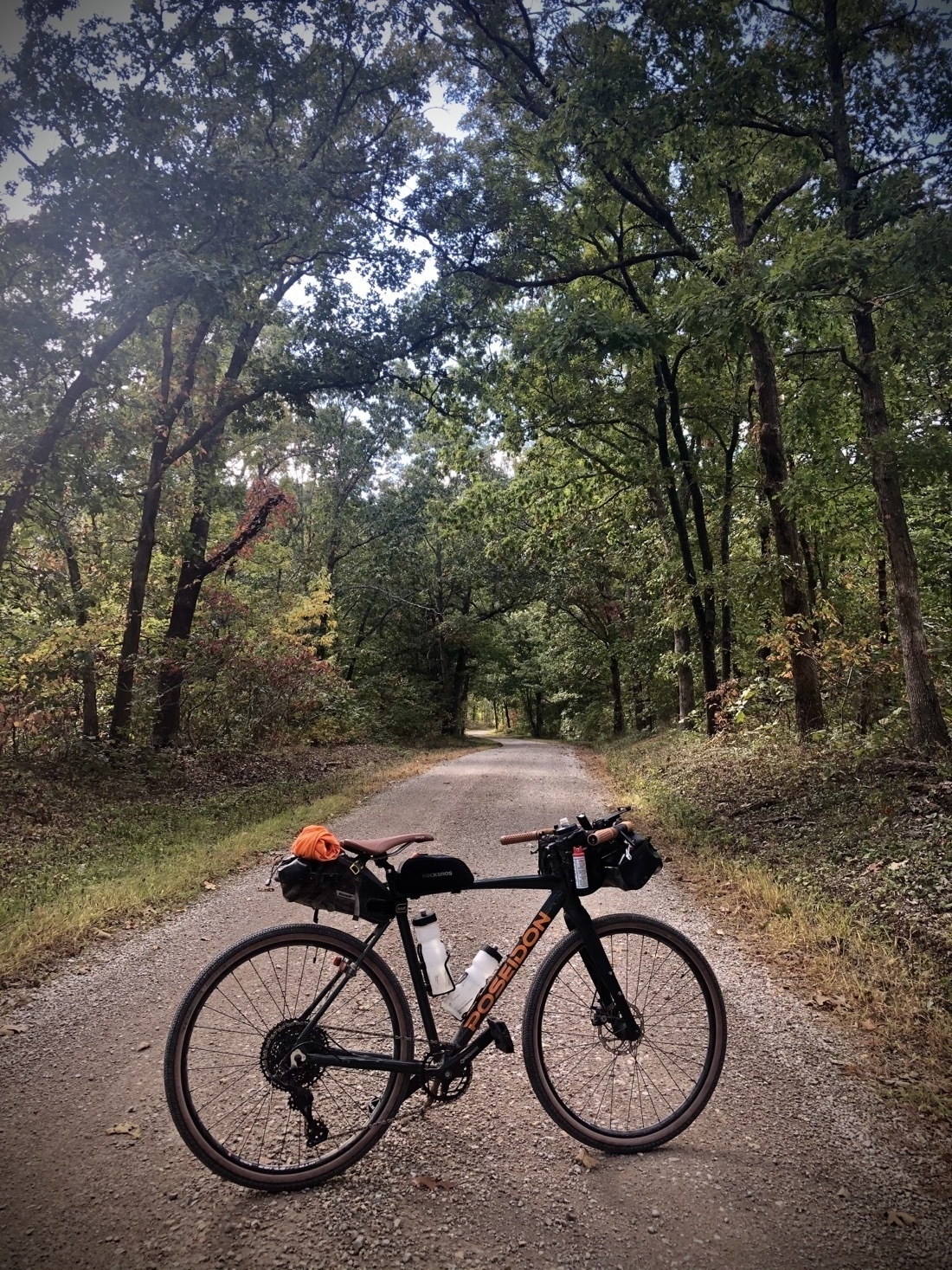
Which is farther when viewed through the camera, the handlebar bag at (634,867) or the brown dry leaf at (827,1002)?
the brown dry leaf at (827,1002)

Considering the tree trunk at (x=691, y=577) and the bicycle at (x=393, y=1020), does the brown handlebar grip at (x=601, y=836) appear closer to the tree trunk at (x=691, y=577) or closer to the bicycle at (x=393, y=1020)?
the bicycle at (x=393, y=1020)

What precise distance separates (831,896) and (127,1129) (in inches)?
184

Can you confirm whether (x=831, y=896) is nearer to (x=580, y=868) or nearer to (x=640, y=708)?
(x=580, y=868)

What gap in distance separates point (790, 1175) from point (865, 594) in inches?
569

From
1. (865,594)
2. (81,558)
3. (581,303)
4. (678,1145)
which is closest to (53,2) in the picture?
(581,303)

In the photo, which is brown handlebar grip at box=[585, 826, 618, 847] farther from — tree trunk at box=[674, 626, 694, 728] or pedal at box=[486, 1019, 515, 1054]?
tree trunk at box=[674, 626, 694, 728]

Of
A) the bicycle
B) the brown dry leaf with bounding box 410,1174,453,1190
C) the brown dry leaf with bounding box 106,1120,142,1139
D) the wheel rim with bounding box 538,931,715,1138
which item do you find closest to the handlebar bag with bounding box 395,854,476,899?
the bicycle

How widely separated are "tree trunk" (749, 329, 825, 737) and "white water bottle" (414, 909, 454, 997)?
8780 millimetres

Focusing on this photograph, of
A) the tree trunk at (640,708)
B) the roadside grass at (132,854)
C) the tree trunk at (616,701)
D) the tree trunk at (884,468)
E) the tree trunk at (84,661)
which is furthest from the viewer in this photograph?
the tree trunk at (616,701)

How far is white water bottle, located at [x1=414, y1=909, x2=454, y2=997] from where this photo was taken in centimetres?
237

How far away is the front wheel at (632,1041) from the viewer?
8.03ft

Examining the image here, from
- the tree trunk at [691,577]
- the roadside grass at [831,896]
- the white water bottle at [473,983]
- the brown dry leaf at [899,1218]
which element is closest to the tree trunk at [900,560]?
the roadside grass at [831,896]

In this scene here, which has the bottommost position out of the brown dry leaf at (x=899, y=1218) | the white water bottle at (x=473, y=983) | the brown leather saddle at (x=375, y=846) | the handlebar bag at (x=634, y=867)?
the brown dry leaf at (x=899, y=1218)

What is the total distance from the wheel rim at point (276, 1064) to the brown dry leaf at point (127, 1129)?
35cm
